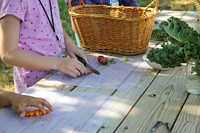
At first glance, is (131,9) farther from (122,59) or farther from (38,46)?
(38,46)

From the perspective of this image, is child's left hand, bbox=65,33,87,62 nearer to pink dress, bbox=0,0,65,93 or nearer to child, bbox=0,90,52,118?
pink dress, bbox=0,0,65,93

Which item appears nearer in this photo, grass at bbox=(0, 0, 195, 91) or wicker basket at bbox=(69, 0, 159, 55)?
wicker basket at bbox=(69, 0, 159, 55)

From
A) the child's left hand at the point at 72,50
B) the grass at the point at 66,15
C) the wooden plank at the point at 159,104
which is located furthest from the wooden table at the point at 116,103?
the grass at the point at 66,15

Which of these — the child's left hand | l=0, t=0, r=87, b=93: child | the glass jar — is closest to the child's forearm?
l=0, t=0, r=87, b=93: child

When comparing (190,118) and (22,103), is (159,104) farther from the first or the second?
(22,103)

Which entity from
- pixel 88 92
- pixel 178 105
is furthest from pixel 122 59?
pixel 178 105

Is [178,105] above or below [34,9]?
below

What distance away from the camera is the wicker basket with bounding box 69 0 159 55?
2098 millimetres

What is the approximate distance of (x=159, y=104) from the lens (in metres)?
1.56

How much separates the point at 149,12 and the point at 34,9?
0.66m

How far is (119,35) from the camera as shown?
7.06 feet

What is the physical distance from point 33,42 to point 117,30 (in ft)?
1.44

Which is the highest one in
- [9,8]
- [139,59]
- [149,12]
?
[9,8]

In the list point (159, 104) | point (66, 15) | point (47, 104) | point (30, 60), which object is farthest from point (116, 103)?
point (66, 15)
